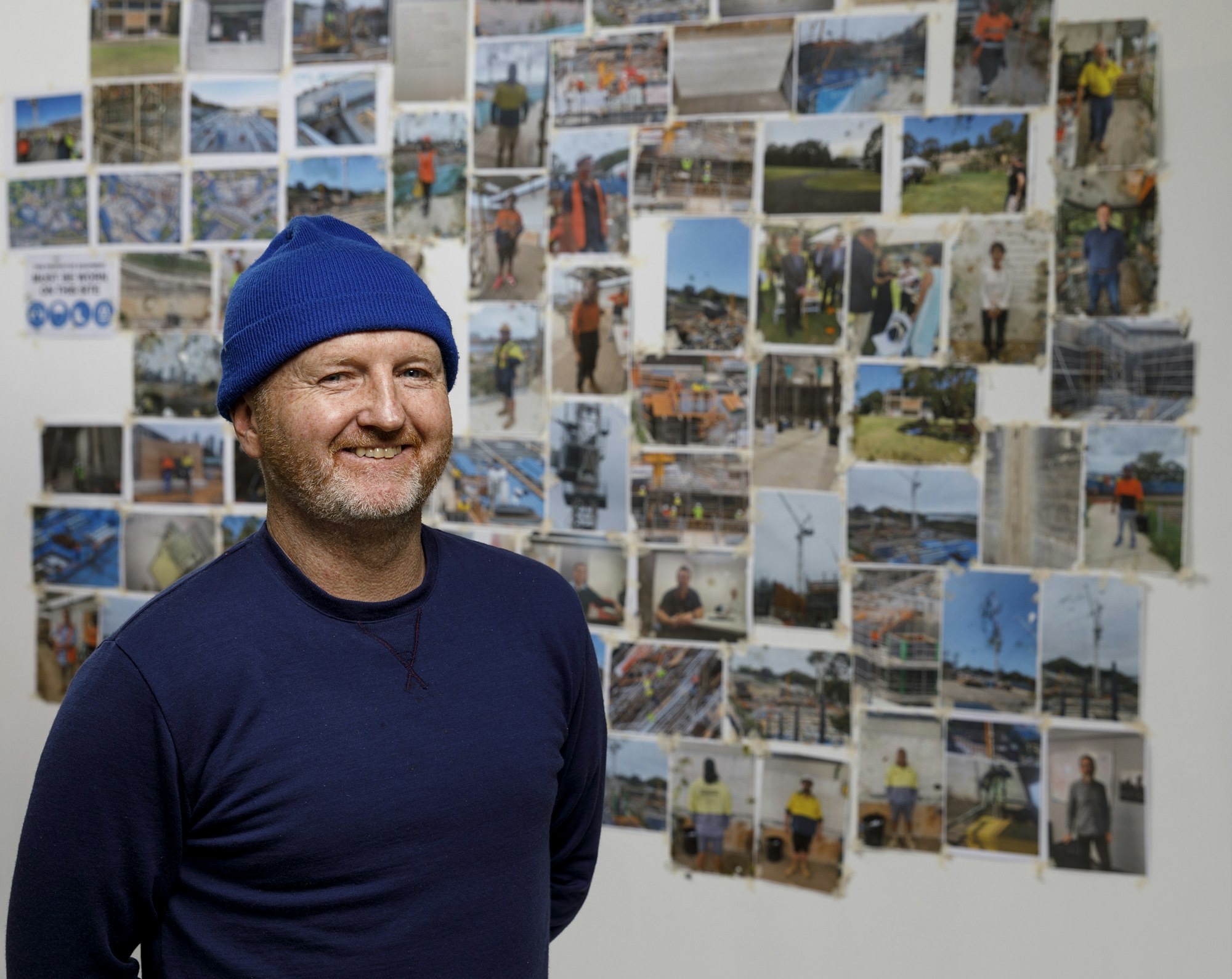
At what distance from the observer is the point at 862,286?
160cm

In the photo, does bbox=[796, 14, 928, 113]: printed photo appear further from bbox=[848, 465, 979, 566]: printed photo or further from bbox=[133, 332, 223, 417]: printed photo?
bbox=[133, 332, 223, 417]: printed photo

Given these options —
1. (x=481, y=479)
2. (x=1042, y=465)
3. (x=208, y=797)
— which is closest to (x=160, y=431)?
(x=481, y=479)

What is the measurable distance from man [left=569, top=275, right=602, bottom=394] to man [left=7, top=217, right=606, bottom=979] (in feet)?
2.21

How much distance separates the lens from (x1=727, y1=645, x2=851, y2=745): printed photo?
1640 millimetres

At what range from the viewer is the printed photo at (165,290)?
1.85 meters

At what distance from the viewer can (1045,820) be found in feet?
5.16

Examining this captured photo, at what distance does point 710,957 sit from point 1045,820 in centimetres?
56

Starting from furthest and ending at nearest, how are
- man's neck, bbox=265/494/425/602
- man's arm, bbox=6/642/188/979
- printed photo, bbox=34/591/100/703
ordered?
1. printed photo, bbox=34/591/100/703
2. man's neck, bbox=265/494/425/602
3. man's arm, bbox=6/642/188/979

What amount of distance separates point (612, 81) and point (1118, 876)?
55.1 inches

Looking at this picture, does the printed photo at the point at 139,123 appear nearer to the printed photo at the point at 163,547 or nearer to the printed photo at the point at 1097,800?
the printed photo at the point at 163,547

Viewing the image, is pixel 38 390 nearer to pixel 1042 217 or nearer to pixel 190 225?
pixel 190 225

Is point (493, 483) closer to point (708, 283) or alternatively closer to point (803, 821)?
point (708, 283)

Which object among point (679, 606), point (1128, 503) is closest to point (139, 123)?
point (679, 606)

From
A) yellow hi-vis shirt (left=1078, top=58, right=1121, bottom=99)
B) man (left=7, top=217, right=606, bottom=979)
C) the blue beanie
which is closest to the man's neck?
man (left=7, top=217, right=606, bottom=979)
